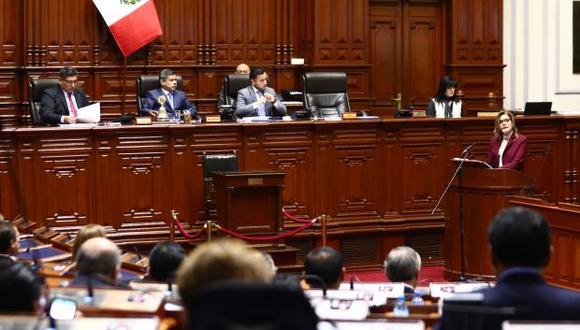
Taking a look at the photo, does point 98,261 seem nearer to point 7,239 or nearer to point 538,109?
point 7,239

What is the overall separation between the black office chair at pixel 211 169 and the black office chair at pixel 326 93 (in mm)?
2608

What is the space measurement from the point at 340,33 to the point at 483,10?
7.79ft

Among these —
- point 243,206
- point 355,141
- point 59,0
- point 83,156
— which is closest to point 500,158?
point 355,141

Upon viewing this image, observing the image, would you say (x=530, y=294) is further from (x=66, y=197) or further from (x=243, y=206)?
(x=66, y=197)

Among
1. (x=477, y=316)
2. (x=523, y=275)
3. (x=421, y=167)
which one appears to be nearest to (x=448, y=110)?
(x=421, y=167)

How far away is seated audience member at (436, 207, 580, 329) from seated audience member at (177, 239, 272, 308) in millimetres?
843

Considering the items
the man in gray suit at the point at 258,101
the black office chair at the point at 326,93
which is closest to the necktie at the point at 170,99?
the man in gray suit at the point at 258,101

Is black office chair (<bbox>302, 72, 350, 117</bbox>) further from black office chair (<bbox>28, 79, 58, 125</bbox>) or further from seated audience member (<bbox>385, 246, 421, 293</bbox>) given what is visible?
seated audience member (<bbox>385, 246, 421, 293</bbox>)

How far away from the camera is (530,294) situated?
3.43 metres

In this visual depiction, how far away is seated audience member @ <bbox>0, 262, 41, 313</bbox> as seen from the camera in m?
3.86

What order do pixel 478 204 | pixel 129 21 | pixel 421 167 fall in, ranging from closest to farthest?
1. pixel 478 204
2. pixel 421 167
3. pixel 129 21

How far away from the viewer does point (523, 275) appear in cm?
347

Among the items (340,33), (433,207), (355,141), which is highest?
(340,33)

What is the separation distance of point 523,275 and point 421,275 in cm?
690
